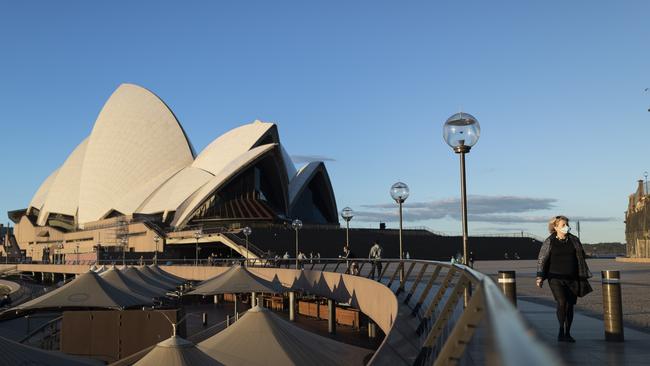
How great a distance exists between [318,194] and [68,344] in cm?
5919

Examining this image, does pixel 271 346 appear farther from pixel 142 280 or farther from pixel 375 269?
pixel 142 280

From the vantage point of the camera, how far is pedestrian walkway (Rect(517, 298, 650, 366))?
512cm

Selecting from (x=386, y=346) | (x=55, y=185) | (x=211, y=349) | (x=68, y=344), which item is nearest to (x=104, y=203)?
(x=55, y=185)

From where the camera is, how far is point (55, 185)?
87.2 m

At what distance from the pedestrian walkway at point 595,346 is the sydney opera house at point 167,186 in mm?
46810

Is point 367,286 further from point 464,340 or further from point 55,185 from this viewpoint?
point 55,185

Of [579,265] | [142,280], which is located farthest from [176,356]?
[142,280]

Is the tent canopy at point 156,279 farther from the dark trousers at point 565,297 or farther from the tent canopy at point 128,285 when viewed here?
the dark trousers at point 565,297

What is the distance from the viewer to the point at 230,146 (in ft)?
220

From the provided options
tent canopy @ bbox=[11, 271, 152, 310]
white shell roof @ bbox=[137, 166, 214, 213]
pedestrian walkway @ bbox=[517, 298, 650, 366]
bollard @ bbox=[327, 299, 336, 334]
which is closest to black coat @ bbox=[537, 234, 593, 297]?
pedestrian walkway @ bbox=[517, 298, 650, 366]

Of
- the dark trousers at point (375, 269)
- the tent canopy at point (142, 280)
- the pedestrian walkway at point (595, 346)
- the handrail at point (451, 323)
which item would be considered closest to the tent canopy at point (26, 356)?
the handrail at point (451, 323)

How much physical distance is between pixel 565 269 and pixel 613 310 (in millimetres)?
655

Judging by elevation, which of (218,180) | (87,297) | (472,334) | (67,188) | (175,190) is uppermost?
(67,188)

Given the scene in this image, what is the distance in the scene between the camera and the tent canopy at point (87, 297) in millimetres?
19550
